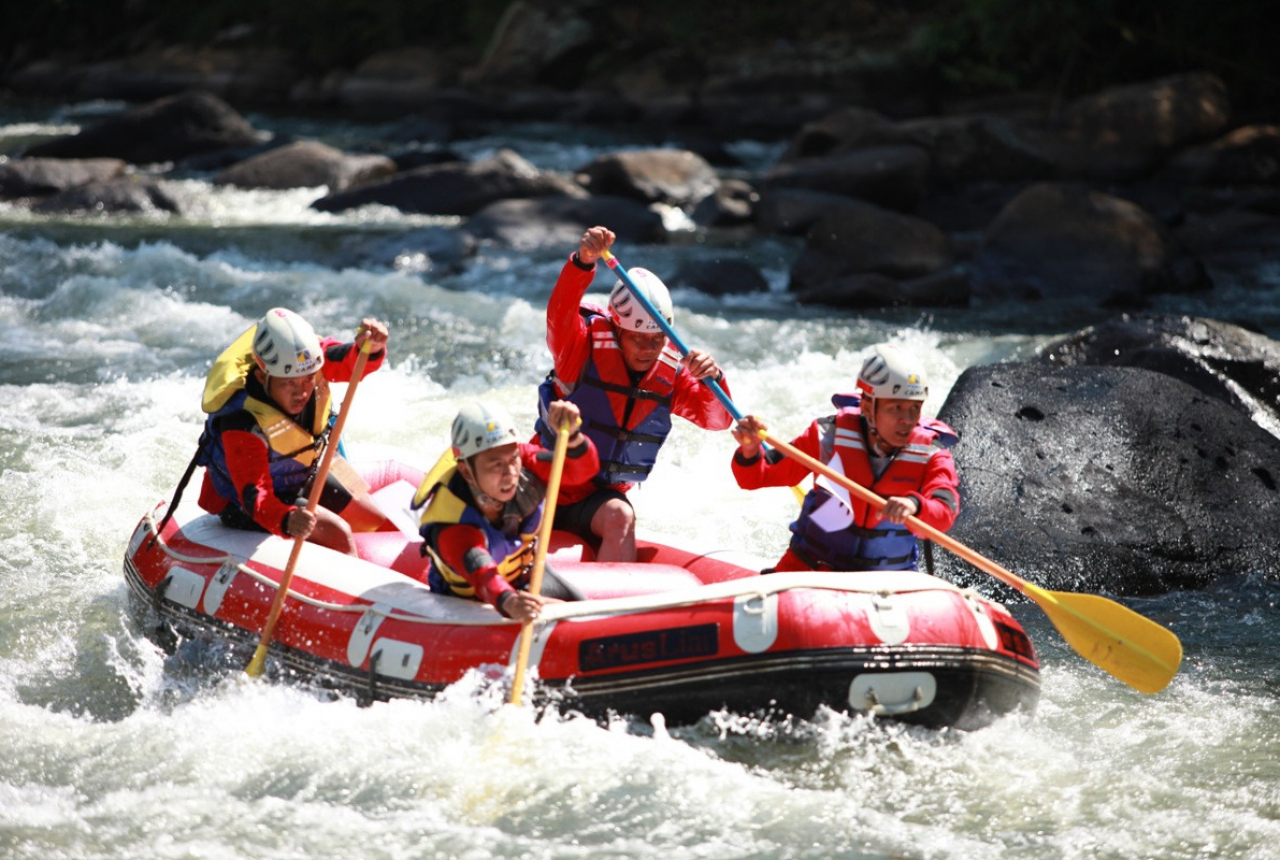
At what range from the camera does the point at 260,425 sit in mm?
5418

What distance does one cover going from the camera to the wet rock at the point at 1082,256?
12.3 meters

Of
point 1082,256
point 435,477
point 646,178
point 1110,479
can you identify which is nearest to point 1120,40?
point 646,178

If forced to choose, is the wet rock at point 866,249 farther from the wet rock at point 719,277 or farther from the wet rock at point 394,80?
the wet rock at point 394,80

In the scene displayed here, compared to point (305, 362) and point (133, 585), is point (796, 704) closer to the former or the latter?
point (305, 362)

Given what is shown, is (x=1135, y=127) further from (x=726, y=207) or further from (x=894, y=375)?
(x=894, y=375)

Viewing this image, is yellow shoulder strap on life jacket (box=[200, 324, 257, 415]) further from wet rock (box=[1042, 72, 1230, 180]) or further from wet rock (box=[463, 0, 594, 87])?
wet rock (box=[463, 0, 594, 87])

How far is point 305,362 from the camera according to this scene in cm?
540

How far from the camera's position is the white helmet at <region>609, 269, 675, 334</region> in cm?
550

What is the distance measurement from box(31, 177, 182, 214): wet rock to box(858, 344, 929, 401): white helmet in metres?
11.5

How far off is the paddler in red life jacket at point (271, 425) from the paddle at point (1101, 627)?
1803 mm

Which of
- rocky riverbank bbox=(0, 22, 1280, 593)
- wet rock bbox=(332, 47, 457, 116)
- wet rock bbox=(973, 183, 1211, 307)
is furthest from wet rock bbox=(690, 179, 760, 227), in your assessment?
wet rock bbox=(332, 47, 457, 116)

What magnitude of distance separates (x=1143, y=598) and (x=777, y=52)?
17.1 m

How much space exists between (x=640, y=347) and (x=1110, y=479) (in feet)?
9.11

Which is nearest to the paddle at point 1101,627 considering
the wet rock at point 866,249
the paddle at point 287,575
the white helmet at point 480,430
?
the white helmet at point 480,430
